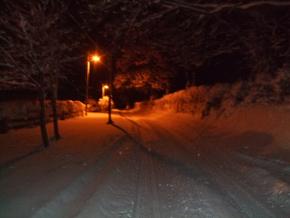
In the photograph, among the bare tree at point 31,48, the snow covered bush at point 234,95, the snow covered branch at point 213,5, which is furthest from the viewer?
the snow covered bush at point 234,95

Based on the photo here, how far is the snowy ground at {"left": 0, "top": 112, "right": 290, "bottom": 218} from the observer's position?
6145 millimetres

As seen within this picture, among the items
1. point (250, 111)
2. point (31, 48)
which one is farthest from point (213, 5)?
point (250, 111)

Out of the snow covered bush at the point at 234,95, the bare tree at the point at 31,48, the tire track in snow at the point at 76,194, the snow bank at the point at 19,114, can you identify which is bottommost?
the tire track in snow at the point at 76,194

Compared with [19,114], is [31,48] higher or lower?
higher

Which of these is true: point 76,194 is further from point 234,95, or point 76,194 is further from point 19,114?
point 234,95

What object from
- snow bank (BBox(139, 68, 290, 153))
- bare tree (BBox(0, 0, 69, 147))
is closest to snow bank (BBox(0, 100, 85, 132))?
bare tree (BBox(0, 0, 69, 147))

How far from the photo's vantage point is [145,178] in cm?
827

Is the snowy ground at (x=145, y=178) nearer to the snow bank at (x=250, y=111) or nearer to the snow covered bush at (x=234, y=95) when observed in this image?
the snow bank at (x=250, y=111)

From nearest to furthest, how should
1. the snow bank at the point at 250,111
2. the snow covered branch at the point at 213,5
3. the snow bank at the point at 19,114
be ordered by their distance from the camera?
1. the snow covered branch at the point at 213,5
2. the snow bank at the point at 250,111
3. the snow bank at the point at 19,114

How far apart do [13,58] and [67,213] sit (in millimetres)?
7495

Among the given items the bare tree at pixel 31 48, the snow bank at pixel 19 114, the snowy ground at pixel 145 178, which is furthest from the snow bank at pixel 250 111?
the snow bank at pixel 19 114

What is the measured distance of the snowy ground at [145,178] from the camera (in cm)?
614

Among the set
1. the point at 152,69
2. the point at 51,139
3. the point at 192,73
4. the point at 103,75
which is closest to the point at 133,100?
the point at 103,75

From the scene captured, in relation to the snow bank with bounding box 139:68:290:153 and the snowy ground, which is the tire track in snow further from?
the snow bank with bounding box 139:68:290:153
